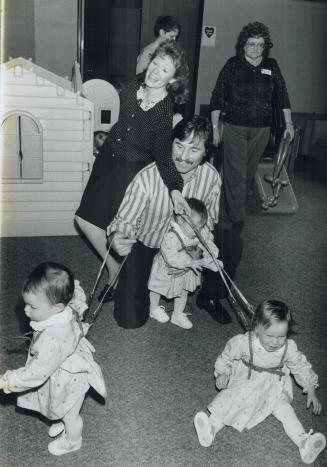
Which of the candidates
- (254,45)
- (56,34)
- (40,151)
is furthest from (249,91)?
(56,34)

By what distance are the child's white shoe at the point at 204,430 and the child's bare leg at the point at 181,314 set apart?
0.74 metres

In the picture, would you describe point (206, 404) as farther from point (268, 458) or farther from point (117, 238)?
point (117, 238)

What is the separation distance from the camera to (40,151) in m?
3.39

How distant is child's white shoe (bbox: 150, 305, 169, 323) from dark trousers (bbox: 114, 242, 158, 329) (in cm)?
6

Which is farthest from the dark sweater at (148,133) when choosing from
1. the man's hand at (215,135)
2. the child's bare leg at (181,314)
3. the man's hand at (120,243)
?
the man's hand at (215,135)

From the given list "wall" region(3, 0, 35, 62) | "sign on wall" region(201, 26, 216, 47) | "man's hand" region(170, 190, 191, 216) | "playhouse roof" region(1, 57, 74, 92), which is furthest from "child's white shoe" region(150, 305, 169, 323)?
"sign on wall" region(201, 26, 216, 47)

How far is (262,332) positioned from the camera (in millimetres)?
→ 1857

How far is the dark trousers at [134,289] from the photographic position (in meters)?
2.57

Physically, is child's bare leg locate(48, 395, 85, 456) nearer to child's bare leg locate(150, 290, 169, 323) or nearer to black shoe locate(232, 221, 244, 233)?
child's bare leg locate(150, 290, 169, 323)

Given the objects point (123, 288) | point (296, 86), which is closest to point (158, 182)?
point (123, 288)

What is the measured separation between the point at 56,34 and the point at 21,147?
2780 millimetres

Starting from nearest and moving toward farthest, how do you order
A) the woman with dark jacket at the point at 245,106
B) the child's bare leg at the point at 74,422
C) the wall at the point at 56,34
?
1. the child's bare leg at the point at 74,422
2. the woman with dark jacket at the point at 245,106
3. the wall at the point at 56,34

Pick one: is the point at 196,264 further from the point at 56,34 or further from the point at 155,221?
the point at 56,34

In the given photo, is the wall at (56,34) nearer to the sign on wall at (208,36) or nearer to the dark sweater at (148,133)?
the sign on wall at (208,36)
